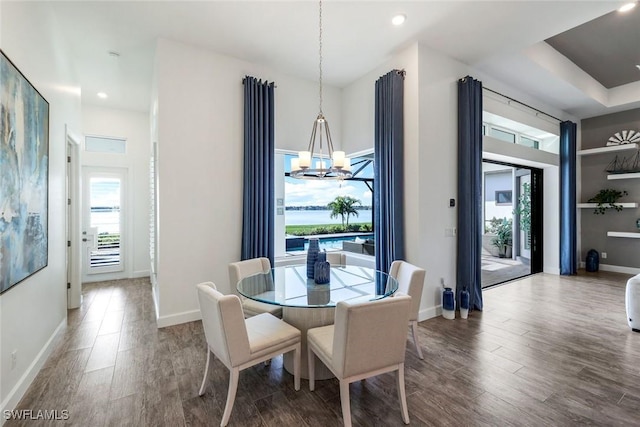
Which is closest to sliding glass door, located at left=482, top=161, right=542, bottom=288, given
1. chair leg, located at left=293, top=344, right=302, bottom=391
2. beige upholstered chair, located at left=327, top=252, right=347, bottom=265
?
beige upholstered chair, located at left=327, top=252, right=347, bottom=265

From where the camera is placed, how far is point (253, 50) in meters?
3.82

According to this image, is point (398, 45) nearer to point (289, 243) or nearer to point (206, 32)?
point (206, 32)

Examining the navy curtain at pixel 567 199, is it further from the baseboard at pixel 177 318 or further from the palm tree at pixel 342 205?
the baseboard at pixel 177 318

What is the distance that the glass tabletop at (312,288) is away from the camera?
7.29 ft

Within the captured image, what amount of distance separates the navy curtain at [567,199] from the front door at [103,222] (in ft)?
30.2

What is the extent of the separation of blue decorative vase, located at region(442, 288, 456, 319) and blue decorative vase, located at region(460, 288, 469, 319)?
0.13 m

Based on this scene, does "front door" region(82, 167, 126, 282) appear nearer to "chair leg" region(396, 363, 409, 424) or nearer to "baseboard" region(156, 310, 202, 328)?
"baseboard" region(156, 310, 202, 328)

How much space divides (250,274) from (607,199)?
7607mm

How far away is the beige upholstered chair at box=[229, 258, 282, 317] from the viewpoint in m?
2.75

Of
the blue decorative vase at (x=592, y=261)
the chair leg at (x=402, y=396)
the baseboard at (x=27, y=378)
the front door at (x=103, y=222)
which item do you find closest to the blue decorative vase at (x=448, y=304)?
the chair leg at (x=402, y=396)

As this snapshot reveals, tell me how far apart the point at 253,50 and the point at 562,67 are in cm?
494

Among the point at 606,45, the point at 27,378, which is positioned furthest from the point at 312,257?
the point at 606,45

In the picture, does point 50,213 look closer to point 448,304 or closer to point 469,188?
point 448,304

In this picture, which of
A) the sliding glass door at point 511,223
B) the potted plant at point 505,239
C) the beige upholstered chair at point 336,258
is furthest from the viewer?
the potted plant at point 505,239
